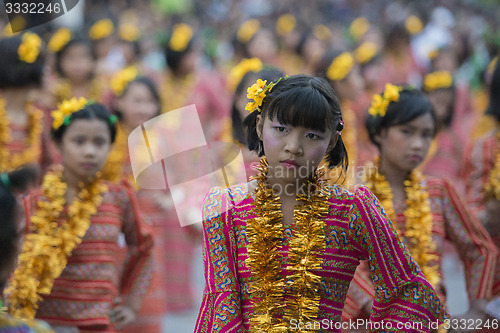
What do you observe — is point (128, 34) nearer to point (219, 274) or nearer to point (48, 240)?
point (48, 240)

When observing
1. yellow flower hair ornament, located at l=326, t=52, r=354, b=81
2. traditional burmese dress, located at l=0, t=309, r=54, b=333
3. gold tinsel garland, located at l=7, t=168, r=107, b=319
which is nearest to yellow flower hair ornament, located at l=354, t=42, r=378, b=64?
yellow flower hair ornament, located at l=326, t=52, r=354, b=81

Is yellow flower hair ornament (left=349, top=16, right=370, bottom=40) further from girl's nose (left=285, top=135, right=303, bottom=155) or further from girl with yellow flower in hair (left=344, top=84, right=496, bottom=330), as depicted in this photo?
girl's nose (left=285, top=135, right=303, bottom=155)

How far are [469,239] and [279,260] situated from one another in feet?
5.92

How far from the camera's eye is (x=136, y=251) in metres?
5.05

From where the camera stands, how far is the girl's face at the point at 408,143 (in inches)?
183

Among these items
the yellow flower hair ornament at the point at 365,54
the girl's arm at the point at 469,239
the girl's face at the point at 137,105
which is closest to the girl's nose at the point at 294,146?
the girl's arm at the point at 469,239

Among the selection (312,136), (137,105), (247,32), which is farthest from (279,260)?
(247,32)

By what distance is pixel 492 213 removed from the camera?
5.08 m

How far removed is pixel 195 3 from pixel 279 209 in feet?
51.6

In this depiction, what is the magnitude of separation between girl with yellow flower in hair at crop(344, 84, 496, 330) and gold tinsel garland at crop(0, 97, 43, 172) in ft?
9.83

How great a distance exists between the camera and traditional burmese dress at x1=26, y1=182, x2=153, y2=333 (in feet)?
15.0

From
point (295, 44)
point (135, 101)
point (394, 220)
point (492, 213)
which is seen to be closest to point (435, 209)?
point (394, 220)

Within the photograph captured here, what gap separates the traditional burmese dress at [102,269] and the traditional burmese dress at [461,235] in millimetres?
1557

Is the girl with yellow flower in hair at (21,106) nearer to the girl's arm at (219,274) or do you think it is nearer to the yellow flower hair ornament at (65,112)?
the yellow flower hair ornament at (65,112)
